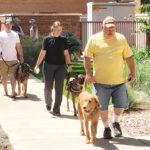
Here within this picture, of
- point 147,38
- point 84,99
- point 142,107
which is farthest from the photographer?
point 147,38

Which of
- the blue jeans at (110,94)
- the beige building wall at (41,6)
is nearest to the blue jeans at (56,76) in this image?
the blue jeans at (110,94)

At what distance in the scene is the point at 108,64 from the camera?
287 inches

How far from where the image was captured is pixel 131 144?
7.23 meters

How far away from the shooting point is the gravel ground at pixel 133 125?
300 inches

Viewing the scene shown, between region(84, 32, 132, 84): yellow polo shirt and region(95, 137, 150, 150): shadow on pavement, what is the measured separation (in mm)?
931

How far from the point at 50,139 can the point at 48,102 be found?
2.40 metres

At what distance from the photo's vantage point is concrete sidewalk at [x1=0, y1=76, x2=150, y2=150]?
7.15m

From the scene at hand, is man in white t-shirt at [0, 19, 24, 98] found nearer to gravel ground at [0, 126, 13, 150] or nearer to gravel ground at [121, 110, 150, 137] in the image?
gravel ground at [121, 110, 150, 137]

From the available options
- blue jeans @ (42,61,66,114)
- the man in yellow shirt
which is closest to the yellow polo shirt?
the man in yellow shirt

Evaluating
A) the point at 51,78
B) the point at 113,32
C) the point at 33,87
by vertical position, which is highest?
the point at 113,32

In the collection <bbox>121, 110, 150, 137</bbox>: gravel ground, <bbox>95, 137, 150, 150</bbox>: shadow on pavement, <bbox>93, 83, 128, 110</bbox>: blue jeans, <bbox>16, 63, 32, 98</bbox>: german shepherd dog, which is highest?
<bbox>93, 83, 128, 110</bbox>: blue jeans

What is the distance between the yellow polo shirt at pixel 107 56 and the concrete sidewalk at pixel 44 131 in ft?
3.28

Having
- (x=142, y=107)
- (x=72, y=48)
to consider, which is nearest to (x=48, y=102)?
(x=142, y=107)

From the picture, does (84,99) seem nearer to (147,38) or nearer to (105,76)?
(105,76)
